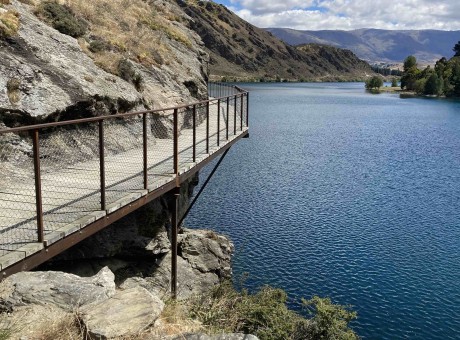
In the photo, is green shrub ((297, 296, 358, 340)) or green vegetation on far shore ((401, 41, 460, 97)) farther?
green vegetation on far shore ((401, 41, 460, 97))

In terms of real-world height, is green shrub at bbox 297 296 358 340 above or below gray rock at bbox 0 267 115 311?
below

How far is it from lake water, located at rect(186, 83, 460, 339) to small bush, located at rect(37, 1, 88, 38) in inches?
477

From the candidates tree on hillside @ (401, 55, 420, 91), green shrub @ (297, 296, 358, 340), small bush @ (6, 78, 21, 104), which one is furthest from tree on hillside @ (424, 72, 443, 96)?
small bush @ (6, 78, 21, 104)

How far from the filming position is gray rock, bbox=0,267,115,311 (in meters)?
7.05

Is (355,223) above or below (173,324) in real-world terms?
below

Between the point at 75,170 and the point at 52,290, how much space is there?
16.9 feet

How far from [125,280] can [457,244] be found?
60.8ft

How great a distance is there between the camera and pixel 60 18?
1788cm

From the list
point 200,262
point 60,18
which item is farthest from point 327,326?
point 60,18

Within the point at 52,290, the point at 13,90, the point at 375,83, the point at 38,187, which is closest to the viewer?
the point at 38,187

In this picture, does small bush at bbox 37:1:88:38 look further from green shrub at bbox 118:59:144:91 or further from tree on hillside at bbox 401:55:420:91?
tree on hillside at bbox 401:55:420:91

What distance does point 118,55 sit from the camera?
19.0 meters

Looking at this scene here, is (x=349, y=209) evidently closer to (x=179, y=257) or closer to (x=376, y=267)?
(x=376, y=267)

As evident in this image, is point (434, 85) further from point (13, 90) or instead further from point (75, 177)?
point (75, 177)
